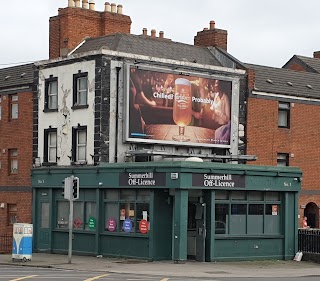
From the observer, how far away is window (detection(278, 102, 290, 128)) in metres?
46.9

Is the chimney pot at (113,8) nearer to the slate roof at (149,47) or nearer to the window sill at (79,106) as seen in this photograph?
the slate roof at (149,47)

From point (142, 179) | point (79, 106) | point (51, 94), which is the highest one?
point (51, 94)

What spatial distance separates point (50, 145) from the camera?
42.1 meters

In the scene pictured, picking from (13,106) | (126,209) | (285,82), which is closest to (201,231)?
(126,209)

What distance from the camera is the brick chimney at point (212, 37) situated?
48.6 metres

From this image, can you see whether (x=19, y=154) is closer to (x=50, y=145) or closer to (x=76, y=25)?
(x=50, y=145)

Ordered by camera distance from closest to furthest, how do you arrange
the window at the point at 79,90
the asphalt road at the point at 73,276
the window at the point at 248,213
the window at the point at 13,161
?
the asphalt road at the point at 73,276, the window at the point at 248,213, the window at the point at 79,90, the window at the point at 13,161

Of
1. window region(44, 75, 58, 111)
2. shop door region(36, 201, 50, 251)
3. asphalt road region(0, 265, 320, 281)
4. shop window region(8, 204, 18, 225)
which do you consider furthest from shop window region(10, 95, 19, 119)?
asphalt road region(0, 265, 320, 281)

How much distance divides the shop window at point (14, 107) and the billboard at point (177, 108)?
29.6ft

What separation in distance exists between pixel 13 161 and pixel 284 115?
14.8 metres

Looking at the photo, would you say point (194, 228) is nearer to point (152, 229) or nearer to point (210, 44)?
point (152, 229)

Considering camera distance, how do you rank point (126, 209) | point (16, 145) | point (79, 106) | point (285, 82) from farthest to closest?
point (285, 82) < point (16, 145) < point (79, 106) < point (126, 209)

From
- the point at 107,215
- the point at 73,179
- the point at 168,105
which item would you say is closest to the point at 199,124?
the point at 168,105

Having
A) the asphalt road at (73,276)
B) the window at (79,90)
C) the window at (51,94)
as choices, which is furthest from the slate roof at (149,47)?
the asphalt road at (73,276)
